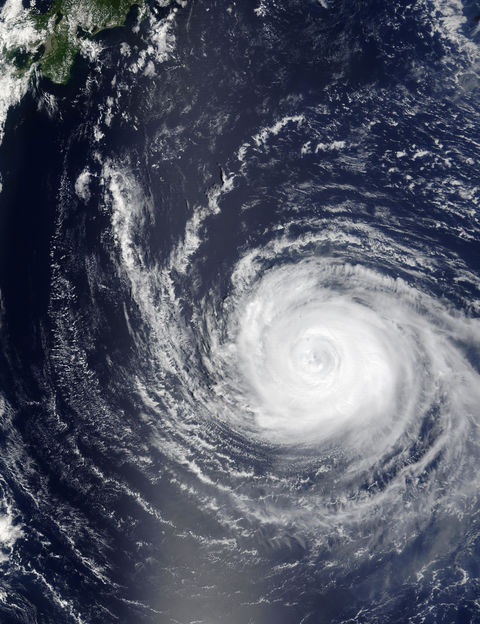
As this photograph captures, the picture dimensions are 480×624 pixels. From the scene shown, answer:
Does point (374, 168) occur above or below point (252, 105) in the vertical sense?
below

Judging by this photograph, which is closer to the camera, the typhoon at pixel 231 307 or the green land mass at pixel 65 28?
the typhoon at pixel 231 307

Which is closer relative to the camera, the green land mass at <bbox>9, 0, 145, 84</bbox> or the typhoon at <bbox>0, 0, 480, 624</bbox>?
the typhoon at <bbox>0, 0, 480, 624</bbox>

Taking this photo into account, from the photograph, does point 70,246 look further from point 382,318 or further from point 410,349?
point 410,349

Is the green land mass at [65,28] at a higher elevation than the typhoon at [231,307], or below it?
higher

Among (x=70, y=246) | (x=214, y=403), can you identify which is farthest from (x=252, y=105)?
(x=214, y=403)
